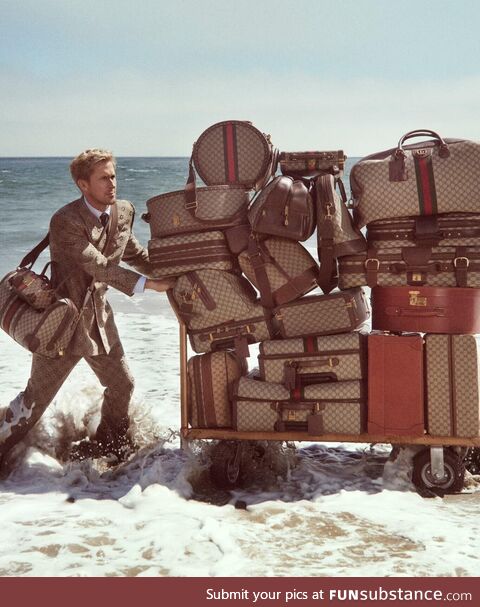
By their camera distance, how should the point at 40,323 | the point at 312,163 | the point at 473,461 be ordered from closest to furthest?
1. the point at 312,163
2. the point at 40,323
3. the point at 473,461

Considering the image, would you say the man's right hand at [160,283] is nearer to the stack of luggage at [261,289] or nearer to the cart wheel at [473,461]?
the stack of luggage at [261,289]

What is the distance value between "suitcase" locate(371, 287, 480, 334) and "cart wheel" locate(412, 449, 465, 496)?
71cm

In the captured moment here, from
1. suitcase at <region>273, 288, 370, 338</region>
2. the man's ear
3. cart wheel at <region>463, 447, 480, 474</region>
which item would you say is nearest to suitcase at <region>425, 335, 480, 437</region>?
suitcase at <region>273, 288, 370, 338</region>

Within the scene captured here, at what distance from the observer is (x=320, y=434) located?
4.47 meters

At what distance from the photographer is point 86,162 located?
4.68m

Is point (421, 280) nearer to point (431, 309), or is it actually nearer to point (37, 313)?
point (431, 309)

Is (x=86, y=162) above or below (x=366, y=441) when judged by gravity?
above

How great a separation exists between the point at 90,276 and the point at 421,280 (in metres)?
1.90

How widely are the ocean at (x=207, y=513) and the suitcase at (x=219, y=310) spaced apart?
2.30ft

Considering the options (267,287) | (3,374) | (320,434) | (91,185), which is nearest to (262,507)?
(320,434)

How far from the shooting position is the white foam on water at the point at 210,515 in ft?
12.0

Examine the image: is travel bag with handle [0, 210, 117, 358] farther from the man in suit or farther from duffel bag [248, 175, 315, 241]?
duffel bag [248, 175, 315, 241]

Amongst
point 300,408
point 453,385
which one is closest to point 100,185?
point 300,408

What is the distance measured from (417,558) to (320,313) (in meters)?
1.41
